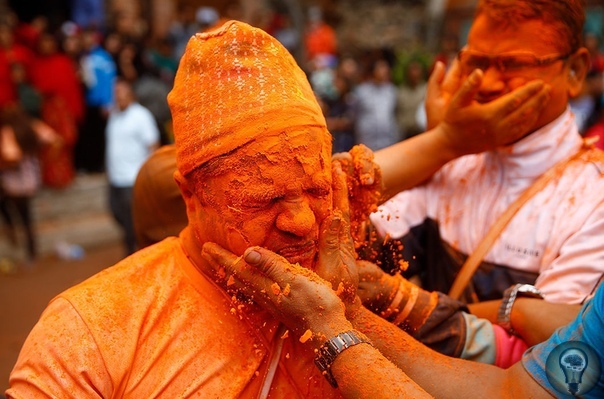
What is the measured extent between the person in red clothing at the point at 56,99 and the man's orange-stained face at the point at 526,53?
8.00 m

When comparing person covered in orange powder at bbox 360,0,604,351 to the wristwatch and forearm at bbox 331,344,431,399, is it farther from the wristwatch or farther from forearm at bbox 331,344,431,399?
forearm at bbox 331,344,431,399

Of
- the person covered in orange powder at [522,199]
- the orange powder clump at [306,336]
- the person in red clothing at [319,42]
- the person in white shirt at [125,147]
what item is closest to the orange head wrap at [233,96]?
the orange powder clump at [306,336]

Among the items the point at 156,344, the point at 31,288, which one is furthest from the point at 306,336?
the point at 31,288

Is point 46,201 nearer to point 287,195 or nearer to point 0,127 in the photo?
point 0,127

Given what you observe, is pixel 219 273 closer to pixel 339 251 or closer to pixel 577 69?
pixel 339 251

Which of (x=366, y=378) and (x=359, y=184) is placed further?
(x=359, y=184)

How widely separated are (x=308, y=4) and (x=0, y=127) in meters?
12.0

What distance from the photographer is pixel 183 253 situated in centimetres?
223

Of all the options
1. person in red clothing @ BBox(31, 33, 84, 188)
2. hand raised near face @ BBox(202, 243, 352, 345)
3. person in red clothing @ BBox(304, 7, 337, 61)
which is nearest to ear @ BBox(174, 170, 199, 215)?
hand raised near face @ BBox(202, 243, 352, 345)

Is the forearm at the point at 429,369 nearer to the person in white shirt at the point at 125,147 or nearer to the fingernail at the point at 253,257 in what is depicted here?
the fingernail at the point at 253,257

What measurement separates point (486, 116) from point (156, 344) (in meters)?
1.57

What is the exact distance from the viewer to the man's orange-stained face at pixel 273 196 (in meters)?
1.89

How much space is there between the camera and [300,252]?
6.51 ft

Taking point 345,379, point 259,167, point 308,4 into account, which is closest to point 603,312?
point 345,379
